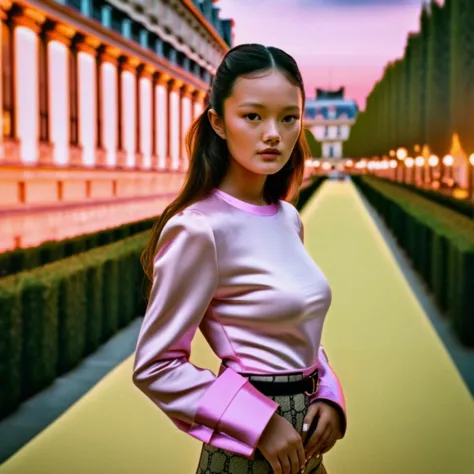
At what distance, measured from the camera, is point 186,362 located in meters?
1.49

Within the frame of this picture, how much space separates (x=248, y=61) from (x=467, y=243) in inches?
234

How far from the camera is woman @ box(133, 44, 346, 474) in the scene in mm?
1453

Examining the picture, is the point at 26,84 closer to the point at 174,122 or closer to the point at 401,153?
the point at 174,122

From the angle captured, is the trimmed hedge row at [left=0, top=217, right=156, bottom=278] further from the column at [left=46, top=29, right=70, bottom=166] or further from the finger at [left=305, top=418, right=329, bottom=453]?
the column at [left=46, top=29, right=70, bottom=166]

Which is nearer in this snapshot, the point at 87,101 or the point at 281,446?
the point at 281,446

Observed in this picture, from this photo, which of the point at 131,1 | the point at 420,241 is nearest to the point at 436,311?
the point at 420,241

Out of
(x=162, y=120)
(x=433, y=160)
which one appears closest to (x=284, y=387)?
(x=162, y=120)

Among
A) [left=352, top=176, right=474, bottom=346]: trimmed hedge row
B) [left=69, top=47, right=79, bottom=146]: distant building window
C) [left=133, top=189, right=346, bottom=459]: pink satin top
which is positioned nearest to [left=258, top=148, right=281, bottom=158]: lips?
[left=133, top=189, right=346, bottom=459]: pink satin top

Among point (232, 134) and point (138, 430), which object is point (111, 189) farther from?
point (232, 134)

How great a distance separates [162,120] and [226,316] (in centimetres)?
3179

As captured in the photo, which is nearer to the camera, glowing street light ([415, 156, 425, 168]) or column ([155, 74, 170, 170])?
column ([155, 74, 170, 170])

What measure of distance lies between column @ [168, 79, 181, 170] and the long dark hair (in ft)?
108

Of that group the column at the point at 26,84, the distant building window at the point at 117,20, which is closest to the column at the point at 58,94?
the column at the point at 26,84

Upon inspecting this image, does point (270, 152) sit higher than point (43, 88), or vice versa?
point (43, 88)
